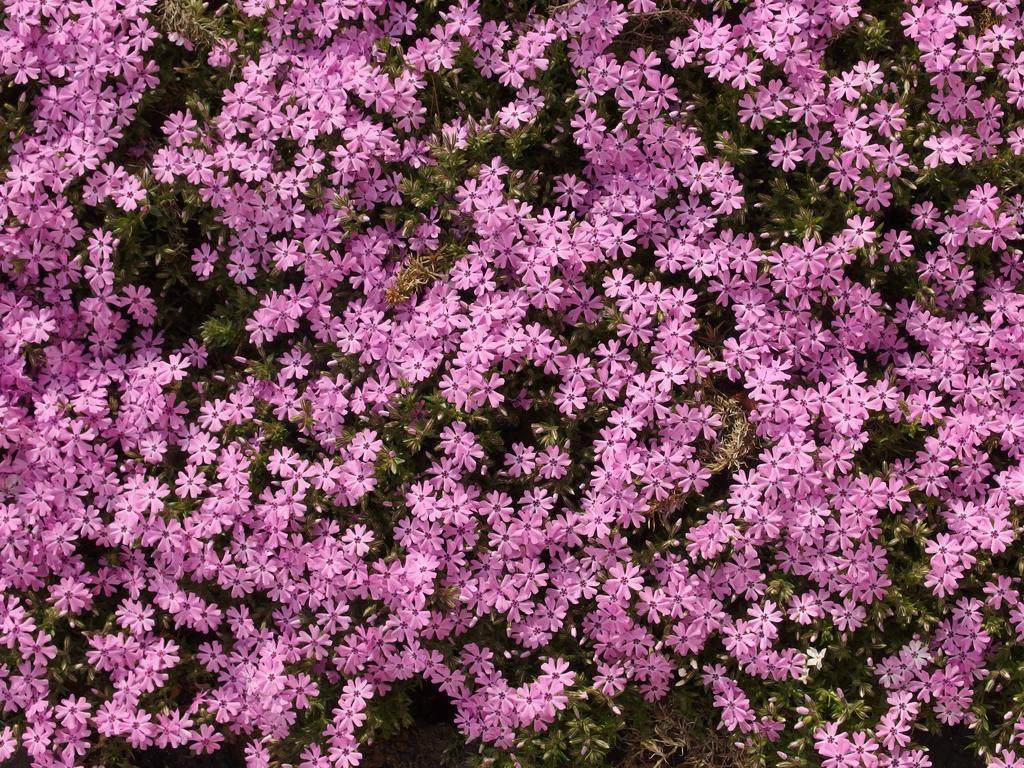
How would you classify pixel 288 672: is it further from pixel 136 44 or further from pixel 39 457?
pixel 136 44

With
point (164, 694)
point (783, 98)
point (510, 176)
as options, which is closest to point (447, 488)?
point (510, 176)

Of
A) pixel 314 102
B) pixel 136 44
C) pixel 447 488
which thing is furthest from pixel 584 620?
pixel 136 44

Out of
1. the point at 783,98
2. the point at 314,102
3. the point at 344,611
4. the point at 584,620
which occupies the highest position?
the point at 314,102

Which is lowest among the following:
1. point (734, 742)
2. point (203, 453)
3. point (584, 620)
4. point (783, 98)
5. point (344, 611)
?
point (734, 742)

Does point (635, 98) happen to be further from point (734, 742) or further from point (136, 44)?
point (734, 742)

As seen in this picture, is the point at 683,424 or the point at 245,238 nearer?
the point at 683,424

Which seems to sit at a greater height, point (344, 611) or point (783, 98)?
point (783, 98)
